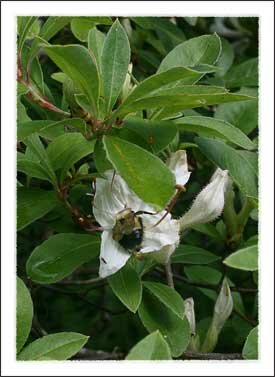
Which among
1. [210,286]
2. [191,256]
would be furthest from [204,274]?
[191,256]

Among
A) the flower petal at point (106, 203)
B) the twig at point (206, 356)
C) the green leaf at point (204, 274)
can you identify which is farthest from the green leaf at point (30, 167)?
the green leaf at point (204, 274)

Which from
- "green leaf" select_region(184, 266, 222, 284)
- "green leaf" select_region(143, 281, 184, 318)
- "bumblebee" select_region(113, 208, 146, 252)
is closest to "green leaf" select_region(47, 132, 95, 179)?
"bumblebee" select_region(113, 208, 146, 252)

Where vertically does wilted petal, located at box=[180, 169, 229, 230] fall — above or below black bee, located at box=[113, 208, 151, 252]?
above

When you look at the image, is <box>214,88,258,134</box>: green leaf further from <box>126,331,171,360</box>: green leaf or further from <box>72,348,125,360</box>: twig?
<box>126,331,171,360</box>: green leaf

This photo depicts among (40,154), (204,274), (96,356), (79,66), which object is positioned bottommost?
(96,356)

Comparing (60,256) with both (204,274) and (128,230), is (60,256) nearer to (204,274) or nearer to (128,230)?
(128,230)

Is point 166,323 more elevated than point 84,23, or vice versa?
point 84,23
